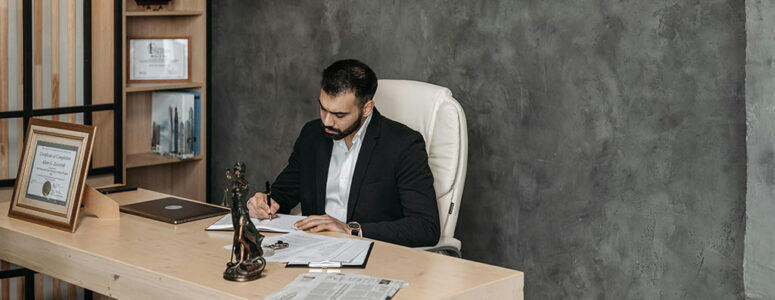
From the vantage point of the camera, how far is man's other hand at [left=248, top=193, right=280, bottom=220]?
269 cm

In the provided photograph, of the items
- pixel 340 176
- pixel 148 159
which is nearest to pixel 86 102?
pixel 148 159

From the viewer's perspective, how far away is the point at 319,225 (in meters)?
2.52

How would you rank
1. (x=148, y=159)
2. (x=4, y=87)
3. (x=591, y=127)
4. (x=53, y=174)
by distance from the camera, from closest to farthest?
(x=53, y=174), (x=591, y=127), (x=4, y=87), (x=148, y=159)

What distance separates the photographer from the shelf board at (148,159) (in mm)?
4258

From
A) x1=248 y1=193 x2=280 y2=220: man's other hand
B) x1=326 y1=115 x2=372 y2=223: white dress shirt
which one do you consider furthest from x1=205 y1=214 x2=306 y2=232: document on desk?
x1=326 y1=115 x2=372 y2=223: white dress shirt

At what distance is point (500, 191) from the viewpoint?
11.3 ft

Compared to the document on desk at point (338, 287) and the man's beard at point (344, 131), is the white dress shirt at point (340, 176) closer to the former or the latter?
the man's beard at point (344, 131)

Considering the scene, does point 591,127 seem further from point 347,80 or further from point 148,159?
point 148,159

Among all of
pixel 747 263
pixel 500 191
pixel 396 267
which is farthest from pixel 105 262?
pixel 747 263

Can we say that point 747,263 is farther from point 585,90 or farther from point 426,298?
point 426,298

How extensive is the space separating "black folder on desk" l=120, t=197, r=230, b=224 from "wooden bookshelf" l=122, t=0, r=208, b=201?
1.48m

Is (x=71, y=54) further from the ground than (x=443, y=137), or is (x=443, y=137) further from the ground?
(x=71, y=54)

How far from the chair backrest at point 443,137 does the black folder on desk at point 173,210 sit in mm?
722

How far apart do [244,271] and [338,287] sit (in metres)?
0.24
